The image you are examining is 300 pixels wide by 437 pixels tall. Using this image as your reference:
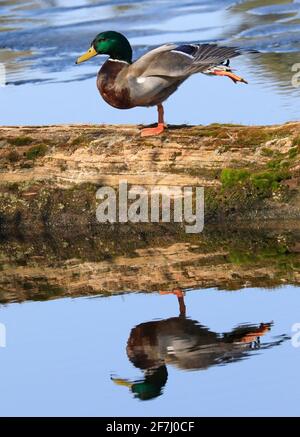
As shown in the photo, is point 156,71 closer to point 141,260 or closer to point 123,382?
point 141,260

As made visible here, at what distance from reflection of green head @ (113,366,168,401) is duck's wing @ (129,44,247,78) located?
357 cm

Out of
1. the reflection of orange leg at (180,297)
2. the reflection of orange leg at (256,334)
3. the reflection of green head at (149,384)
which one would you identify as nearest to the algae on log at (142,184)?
the reflection of orange leg at (180,297)

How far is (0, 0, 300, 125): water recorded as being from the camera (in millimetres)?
15188

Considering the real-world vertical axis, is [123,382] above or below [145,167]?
below

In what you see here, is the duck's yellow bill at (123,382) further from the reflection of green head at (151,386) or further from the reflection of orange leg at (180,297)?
the reflection of orange leg at (180,297)

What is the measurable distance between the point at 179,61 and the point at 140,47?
22.1ft

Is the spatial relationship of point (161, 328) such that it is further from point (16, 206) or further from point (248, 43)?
point (248, 43)

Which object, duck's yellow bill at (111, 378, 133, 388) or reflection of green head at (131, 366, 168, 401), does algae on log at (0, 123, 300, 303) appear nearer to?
reflection of green head at (131, 366, 168, 401)

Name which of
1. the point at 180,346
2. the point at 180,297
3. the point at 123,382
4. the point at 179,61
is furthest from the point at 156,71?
the point at 123,382

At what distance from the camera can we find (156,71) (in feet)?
40.7

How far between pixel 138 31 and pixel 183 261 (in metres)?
8.94

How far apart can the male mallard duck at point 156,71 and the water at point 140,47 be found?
190 cm

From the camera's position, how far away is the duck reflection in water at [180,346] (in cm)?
945

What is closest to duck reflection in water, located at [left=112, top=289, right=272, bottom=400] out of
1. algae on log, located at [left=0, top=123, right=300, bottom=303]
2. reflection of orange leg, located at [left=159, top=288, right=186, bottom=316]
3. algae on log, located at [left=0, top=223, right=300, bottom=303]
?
reflection of orange leg, located at [left=159, top=288, right=186, bottom=316]
